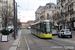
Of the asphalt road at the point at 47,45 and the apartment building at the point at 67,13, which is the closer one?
the asphalt road at the point at 47,45

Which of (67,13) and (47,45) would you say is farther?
(67,13)

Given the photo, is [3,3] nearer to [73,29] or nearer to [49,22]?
[73,29]

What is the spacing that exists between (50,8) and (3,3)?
30183 millimetres

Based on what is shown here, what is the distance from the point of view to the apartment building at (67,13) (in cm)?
4923

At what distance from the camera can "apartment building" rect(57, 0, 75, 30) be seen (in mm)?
49231

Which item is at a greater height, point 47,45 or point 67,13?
point 67,13

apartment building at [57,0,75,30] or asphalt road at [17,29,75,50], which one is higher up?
apartment building at [57,0,75,30]

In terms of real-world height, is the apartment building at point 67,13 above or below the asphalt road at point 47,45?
above

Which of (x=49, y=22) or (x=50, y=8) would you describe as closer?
(x=49, y=22)

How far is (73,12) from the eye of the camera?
159 feet

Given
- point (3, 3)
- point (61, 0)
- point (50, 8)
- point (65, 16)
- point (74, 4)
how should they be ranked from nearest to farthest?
point (74, 4) < point (65, 16) < point (61, 0) < point (3, 3) < point (50, 8)

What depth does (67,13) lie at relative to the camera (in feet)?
178

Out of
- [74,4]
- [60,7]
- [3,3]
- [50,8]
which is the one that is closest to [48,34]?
[74,4]

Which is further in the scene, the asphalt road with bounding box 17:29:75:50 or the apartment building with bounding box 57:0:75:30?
the apartment building with bounding box 57:0:75:30
